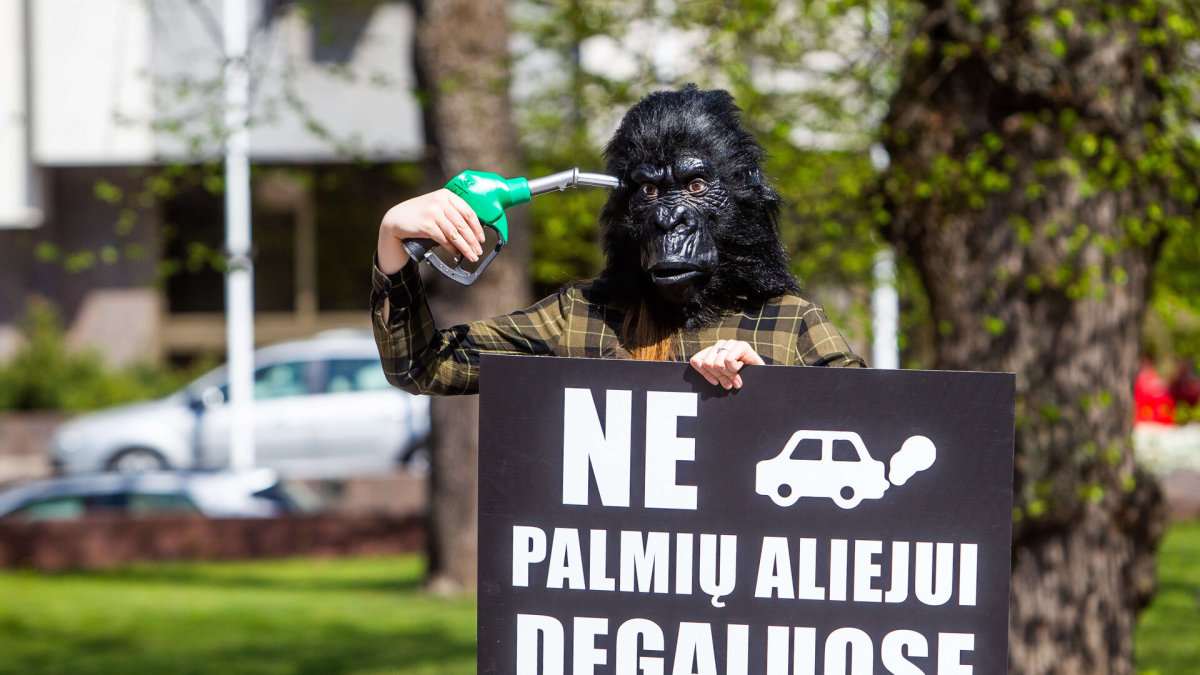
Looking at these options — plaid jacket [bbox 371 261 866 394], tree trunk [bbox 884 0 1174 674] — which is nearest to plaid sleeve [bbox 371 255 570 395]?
plaid jacket [bbox 371 261 866 394]

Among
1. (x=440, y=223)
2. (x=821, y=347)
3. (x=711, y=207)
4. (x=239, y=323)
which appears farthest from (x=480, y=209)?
(x=239, y=323)

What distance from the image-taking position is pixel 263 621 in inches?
339

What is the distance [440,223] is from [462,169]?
6.21 m

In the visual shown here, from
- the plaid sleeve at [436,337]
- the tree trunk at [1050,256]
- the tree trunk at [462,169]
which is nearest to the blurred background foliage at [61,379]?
the tree trunk at [462,169]

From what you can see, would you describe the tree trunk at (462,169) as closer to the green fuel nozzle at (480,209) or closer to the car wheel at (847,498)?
the green fuel nozzle at (480,209)

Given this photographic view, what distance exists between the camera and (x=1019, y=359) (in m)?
4.76

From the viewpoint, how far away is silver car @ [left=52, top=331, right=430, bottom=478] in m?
14.3

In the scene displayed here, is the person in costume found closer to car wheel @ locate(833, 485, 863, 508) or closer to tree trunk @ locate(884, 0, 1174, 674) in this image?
car wheel @ locate(833, 485, 863, 508)

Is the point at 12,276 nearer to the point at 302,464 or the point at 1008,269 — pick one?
the point at 302,464

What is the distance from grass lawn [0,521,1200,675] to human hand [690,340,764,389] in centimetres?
503

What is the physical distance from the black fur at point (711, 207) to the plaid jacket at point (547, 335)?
0.04 metres

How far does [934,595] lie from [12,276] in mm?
19285

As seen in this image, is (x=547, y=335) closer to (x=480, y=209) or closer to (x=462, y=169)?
(x=480, y=209)

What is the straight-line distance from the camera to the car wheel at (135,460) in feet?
48.4
